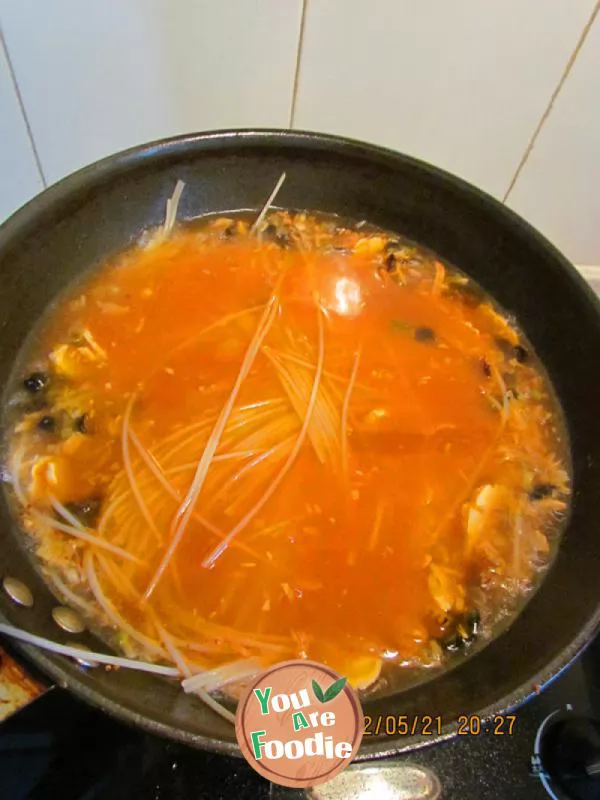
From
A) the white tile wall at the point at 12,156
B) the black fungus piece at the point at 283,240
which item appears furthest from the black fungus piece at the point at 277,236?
the white tile wall at the point at 12,156

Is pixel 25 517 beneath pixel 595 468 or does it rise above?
above

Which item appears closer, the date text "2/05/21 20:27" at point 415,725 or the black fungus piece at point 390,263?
the date text "2/05/21 20:27" at point 415,725

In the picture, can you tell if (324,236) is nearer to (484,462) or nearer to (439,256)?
(439,256)

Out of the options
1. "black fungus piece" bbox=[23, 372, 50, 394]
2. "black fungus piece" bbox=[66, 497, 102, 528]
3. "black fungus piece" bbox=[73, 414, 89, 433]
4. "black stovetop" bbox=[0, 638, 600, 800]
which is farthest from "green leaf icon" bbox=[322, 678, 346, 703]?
"black fungus piece" bbox=[23, 372, 50, 394]

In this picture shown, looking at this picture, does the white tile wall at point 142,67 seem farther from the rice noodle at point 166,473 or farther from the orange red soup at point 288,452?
the rice noodle at point 166,473

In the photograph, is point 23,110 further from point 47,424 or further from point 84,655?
point 84,655

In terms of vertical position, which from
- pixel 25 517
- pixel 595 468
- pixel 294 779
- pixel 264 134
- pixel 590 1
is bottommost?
pixel 294 779

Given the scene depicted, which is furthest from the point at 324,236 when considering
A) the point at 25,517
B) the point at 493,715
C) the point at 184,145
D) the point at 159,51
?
the point at 493,715
